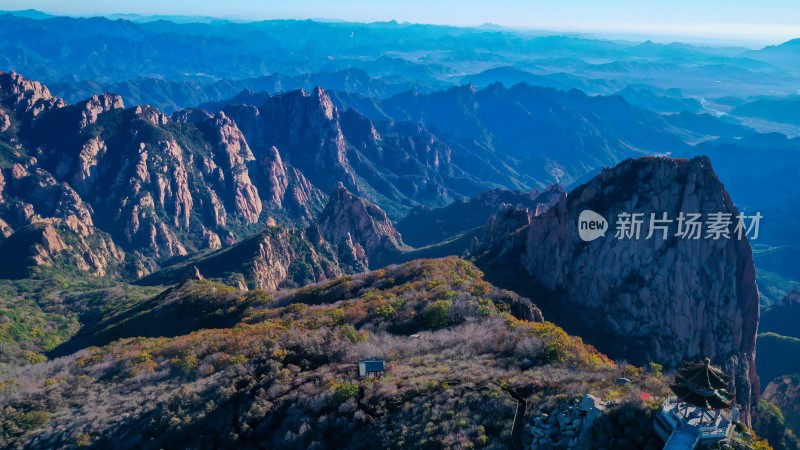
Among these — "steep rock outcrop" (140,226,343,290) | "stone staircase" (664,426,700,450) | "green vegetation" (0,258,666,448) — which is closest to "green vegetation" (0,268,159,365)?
"steep rock outcrop" (140,226,343,290)

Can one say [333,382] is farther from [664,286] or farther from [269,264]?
[269,264]

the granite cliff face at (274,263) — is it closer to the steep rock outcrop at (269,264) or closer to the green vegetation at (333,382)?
the steep rock outcrop at (269,264)

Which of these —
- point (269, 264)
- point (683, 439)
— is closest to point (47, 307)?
point (269, 264)

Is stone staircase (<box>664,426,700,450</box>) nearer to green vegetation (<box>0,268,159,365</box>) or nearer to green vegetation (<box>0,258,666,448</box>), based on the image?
green vegetation (<box>0,258,666,448</box>)

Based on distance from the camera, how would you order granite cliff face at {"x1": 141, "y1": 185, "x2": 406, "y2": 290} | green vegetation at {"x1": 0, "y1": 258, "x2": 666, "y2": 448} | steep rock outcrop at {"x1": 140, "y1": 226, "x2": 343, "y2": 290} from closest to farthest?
1. green vegetation at {"x1": 0, "y1": 258, "x2": 666, "y2": 448}
2. steep rock outcrop at {"x1": 140, "y1": 226, "x2": 343, "y2": 290}
3. granite cliff face at {"x1": 141, "y1": 185, "x2": 406, "y2": 290}

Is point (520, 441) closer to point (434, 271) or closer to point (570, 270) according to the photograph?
point (434, 271)

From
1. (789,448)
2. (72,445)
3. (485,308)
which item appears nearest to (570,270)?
(485,308)

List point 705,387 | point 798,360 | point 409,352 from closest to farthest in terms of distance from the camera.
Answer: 1. point 705,387
2. point 409,352
3. point 798,360
